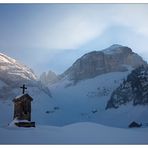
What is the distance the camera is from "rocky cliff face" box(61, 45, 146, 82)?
12612cm

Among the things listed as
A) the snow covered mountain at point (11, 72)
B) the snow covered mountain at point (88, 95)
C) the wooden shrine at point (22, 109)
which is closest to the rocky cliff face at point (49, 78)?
the snow covered mountain at point (88, 95)

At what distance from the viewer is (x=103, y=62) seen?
126 meters

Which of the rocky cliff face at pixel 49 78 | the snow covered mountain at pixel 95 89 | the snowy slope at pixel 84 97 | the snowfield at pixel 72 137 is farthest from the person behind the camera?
the rocky cliff face at pixel 49 78

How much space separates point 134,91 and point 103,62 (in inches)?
2203

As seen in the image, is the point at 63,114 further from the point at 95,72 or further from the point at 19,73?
the point at 95,72

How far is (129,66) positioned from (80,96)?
32.9 m

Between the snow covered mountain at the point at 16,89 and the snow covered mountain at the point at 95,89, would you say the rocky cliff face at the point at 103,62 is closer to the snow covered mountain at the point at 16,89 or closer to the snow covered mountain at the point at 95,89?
the snow covered mountain at the point at 95,89

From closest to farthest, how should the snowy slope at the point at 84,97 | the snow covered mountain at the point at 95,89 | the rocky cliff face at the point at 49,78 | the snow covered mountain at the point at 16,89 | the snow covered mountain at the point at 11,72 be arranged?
the snow covered mountain at the point at 95,89
the snow covered mountain at the point at 16,89
the snowy slope at the point at 84,97
the snow covered mountain at the point at 11,72
the rocky cliff face at the point at 49,78

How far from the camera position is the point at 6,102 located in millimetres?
73375

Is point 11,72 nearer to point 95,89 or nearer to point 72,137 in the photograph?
point 95,89

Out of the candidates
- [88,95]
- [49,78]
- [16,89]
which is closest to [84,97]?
[88,95]

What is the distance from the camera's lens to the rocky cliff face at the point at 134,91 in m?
66.4

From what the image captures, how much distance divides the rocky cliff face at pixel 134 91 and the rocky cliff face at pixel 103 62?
153ft

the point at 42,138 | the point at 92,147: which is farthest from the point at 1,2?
the point at 92,147
